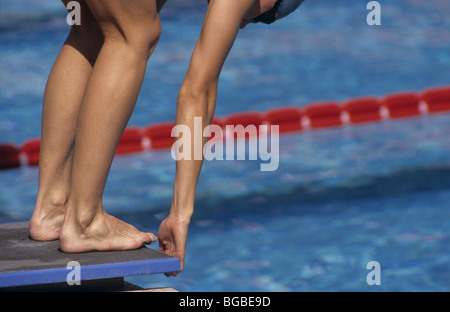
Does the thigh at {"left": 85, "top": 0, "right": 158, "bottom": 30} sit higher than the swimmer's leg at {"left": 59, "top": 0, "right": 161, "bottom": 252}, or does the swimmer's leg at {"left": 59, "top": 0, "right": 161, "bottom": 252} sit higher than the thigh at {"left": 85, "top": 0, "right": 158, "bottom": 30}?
the thigh at {"left": 85, "top": 0, "right": 158, "bottom": 30}

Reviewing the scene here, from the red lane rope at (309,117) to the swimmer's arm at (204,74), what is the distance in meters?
3.61

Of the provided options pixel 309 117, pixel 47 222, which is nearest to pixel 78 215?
pixel 47 222

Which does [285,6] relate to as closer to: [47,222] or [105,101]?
[105,101]

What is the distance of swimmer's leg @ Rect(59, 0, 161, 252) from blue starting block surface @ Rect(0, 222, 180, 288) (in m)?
0.08

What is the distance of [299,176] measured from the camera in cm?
491

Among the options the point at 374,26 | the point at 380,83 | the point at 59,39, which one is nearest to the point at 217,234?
the point at 380,83

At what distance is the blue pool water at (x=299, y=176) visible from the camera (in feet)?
11.8

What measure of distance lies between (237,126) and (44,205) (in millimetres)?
4079

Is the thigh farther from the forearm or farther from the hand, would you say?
the hand

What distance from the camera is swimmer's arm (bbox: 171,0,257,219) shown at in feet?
6.73

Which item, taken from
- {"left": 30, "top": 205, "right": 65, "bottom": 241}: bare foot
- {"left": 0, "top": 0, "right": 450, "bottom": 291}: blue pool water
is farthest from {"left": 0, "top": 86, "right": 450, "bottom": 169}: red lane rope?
{"left": 30, "top": 205, "right": 65, "bottom": 241}: bare foot

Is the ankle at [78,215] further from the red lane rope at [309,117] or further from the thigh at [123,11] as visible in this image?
the red lane rope at [309,117]

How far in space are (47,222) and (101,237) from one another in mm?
236

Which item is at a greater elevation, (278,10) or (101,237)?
(278,10)
